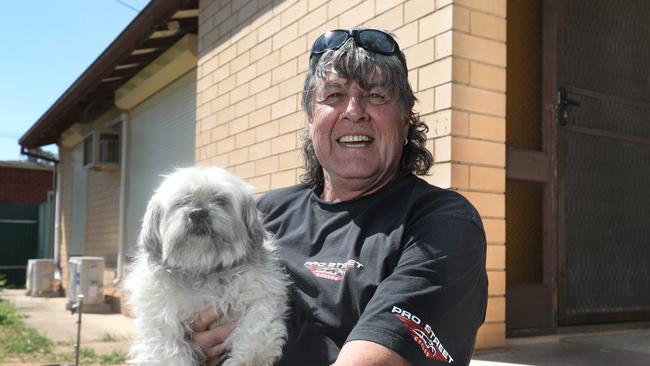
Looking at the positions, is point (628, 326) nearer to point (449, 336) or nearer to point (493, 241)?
point (493, 241)

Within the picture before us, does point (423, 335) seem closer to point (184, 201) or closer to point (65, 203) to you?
point (184, 201)

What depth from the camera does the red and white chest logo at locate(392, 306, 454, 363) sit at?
1667 mm

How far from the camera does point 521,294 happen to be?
4.50 meters

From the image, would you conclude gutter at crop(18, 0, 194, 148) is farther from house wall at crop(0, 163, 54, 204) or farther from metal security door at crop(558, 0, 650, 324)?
house wall at crop(0, 163, 54, 204)

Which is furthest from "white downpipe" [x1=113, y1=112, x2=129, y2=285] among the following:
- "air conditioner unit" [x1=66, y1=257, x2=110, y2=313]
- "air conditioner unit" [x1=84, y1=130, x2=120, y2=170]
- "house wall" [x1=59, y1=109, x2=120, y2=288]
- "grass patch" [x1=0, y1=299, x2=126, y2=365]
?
"grass patch" [x1=0, y1=299, x2=126, y2=365]

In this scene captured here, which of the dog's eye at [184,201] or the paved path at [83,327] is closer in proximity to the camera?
the dog's eye at [184,201]

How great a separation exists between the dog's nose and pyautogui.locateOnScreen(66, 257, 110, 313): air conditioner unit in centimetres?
1030

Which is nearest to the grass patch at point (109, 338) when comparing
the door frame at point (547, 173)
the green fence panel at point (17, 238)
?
the door frame at point (547, 173)

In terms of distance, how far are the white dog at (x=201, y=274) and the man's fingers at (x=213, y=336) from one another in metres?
0.03

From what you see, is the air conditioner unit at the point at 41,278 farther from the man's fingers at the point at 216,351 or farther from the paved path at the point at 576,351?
the man's fingers at the point at 216,351

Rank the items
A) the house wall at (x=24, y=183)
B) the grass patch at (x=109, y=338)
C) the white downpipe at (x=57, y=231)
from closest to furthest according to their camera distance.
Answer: the grass patch at (x=109, y=338)
the white downpipe at (x=57, y=231)
the house wall at (x=24, y=183)

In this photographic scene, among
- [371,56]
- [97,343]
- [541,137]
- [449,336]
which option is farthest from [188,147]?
[449,336]

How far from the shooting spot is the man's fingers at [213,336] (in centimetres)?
238

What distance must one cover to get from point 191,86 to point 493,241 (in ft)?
21.5
